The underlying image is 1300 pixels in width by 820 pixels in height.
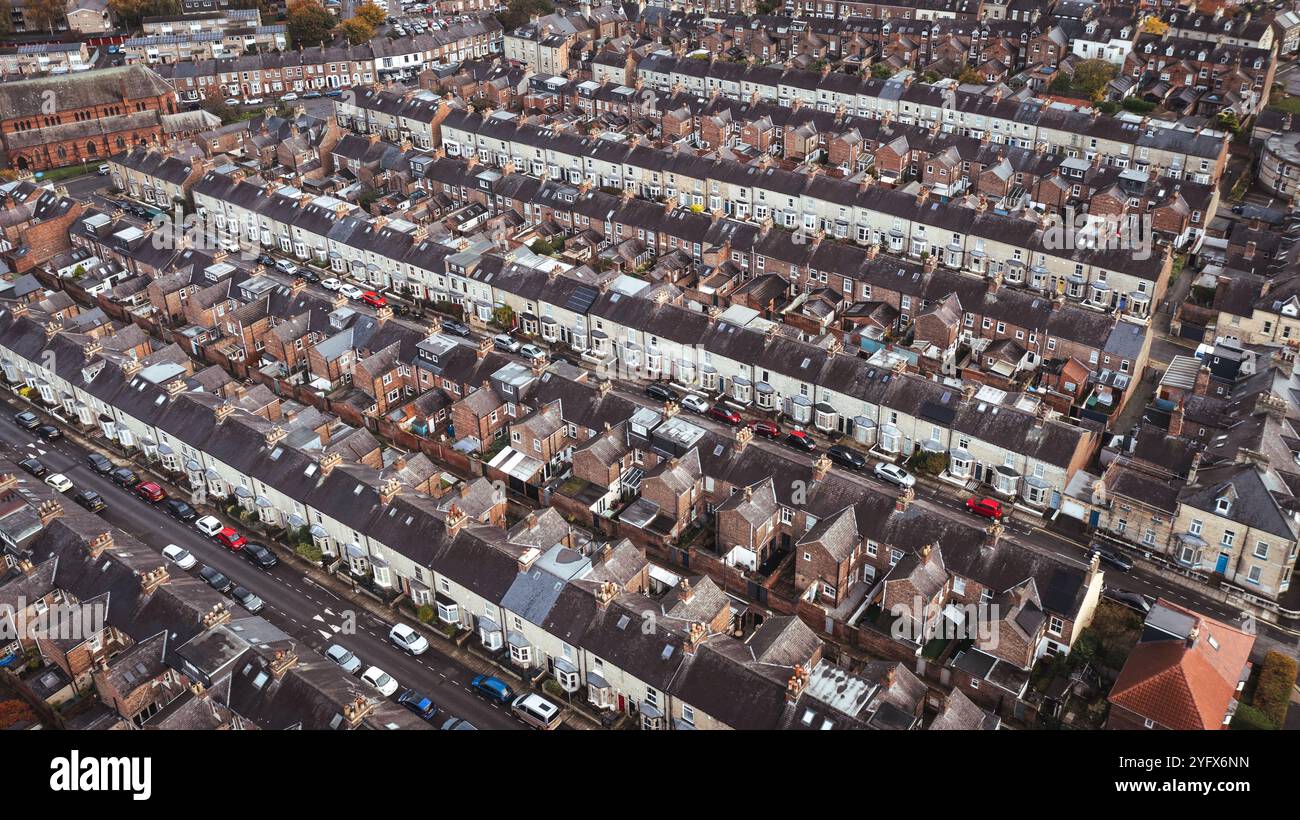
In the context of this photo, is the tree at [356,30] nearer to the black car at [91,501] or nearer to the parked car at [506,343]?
the parked car at [506,343]

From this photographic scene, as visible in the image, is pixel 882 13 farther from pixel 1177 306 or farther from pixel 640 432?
pixel 640 432

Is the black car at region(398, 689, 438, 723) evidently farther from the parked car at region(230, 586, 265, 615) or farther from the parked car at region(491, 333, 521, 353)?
the parked car at region(491, 333, 521, 353)

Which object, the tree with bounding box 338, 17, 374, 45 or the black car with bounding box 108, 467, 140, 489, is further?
the tree with bounding box 338, 17, 374, 45

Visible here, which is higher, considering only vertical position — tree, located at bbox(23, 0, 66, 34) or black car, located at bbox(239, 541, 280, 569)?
tree, located at bbox(23, 0, 66, 34)

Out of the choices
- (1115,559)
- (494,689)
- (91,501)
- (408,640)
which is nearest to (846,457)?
(1115,559)

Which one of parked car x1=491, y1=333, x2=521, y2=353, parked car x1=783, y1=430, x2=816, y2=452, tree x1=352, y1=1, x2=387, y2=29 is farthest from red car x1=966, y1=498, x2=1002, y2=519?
tree x1=352, y1=1, x2=387, y2=29

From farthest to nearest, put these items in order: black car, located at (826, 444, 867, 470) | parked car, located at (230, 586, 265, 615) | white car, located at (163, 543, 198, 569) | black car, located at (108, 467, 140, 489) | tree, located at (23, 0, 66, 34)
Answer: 1. tree, located at (23, 0, 66, 34)
2. black car, located at (826, 444, 867, 470)
3. black car, located at (108, 467, 140, 489)
4. white car, located at (163, 543, 198, 569)
5. parked car, located at (230, 586, 265, 615)
